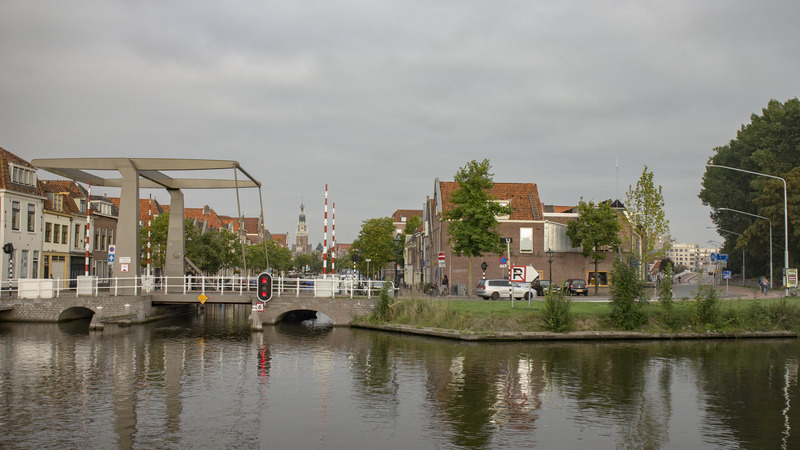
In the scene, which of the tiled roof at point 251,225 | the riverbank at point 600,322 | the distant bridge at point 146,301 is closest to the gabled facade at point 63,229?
the distant bridge at point 146,301

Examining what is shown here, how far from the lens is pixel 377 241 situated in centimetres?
8225

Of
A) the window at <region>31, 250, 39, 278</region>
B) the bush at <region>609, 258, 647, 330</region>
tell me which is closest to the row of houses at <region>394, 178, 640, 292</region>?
the bush at <region>609, 258, 647, 330</region>

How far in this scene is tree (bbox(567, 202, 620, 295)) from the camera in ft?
163

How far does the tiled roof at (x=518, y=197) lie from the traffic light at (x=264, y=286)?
26.2m

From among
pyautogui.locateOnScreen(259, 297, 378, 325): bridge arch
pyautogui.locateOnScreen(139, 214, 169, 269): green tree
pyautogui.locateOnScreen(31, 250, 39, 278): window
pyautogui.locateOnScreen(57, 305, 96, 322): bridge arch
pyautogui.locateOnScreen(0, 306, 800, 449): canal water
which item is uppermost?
pyautogui.locateOnScreen(139, 214, 169, 269): green tree

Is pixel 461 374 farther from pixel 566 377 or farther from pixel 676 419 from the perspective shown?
pixel 676 419

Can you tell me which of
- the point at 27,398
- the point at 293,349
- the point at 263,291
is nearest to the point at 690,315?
the point at 293,349

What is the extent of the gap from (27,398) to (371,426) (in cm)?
785

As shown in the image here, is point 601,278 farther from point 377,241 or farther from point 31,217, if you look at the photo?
point 31,217

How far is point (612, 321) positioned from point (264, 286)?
50.4 feet

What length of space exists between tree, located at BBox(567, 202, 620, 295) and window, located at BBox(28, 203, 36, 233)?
40.7 m

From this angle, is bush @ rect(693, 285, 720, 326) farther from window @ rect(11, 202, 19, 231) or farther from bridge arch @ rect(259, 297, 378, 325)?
window @ rect(11, 202, 19, 231)

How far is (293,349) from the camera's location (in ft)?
74.9

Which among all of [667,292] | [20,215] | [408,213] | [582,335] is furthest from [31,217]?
[408,213]
